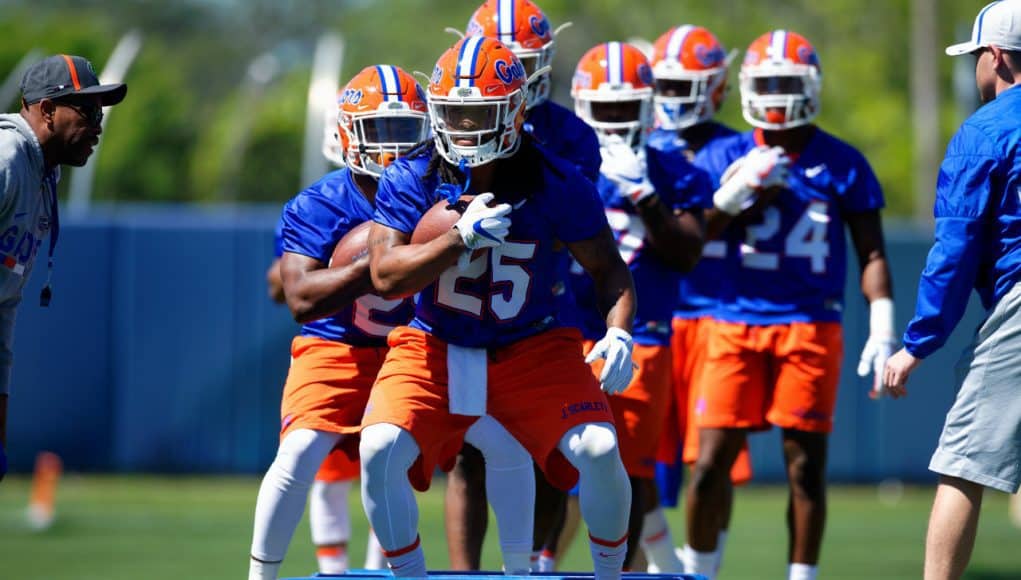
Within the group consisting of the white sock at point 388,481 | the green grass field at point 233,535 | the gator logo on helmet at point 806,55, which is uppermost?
the gator logo on helmet at point 806,55

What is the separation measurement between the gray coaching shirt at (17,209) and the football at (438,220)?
1.20m

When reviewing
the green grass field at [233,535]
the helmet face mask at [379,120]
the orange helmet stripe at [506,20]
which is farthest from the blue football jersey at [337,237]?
the green grass field at [233,535]

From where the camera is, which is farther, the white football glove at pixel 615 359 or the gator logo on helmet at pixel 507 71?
the gator logo on helmet at pixel 507 71

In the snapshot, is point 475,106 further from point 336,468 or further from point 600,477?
point 336,468

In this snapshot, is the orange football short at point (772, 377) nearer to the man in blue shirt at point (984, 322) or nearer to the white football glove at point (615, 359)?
the man in blue shirt at point (984, 322)

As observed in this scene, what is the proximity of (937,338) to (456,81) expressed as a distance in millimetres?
1679

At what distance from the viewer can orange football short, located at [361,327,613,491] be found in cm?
480

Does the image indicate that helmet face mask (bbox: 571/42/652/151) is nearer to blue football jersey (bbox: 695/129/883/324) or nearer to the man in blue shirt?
blue football jersey (bbox: 695/129/883/324)

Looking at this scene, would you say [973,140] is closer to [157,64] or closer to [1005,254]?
[1005,254]

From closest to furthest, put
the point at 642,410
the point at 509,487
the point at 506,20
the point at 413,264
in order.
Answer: the point at 413,264 < the point at 509,487 < the point at 506,20 < the point at 642,410

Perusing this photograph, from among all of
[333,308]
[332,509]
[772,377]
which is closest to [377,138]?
[333,308]

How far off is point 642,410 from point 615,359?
4.76 ft

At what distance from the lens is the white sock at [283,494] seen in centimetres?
532

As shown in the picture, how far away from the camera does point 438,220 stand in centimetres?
477
